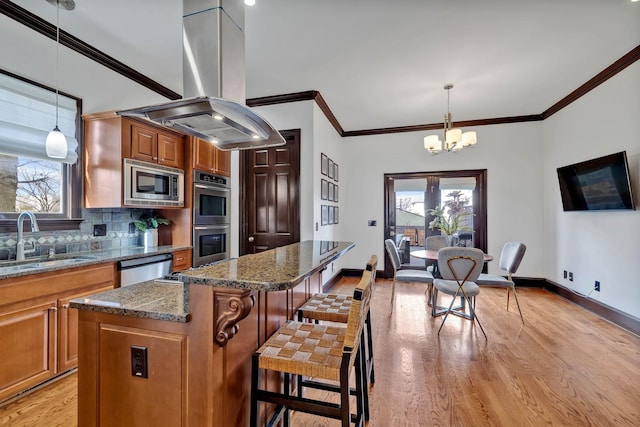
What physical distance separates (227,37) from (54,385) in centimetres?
267

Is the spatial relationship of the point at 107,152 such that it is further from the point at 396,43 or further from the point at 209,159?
the point at 396,43

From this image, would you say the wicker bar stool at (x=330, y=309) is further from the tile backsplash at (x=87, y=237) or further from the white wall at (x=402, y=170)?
the tile backsplash at (x=87, y=237)

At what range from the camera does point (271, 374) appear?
160cm

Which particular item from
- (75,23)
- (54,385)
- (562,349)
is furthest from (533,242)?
(75,23)

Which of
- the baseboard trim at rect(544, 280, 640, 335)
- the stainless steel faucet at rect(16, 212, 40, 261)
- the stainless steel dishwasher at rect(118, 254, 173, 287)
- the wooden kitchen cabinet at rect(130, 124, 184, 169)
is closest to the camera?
the stainless steel faucet at rect(16, 212, 40, 261)

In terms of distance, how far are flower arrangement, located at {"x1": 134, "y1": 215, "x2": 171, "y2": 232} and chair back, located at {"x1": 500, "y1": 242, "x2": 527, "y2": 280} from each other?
13.0 feet

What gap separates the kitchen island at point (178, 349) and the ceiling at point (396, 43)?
7.24 feet

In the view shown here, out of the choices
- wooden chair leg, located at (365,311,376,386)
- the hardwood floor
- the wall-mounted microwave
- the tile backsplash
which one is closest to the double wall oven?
the wall-mounted microwave

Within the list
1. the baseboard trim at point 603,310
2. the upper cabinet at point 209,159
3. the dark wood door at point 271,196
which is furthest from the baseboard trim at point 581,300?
the upper cabinet at point 209,159

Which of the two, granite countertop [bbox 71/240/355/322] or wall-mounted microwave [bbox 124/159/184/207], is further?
wall-mounted microwave [bbox 124/159/184/207]

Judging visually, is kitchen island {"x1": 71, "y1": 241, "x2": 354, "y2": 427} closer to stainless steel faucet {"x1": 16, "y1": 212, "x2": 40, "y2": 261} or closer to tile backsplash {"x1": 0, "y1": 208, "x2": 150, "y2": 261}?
stainless steel faucet {"x1": 16, "y1": 212, "x2": 40, "y2": 261}

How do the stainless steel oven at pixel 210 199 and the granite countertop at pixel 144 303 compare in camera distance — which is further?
the stainless steel oven at pixel 210 199

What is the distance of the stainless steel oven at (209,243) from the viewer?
3270 millimetres

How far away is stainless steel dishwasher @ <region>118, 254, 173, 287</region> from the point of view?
8.00 ft
